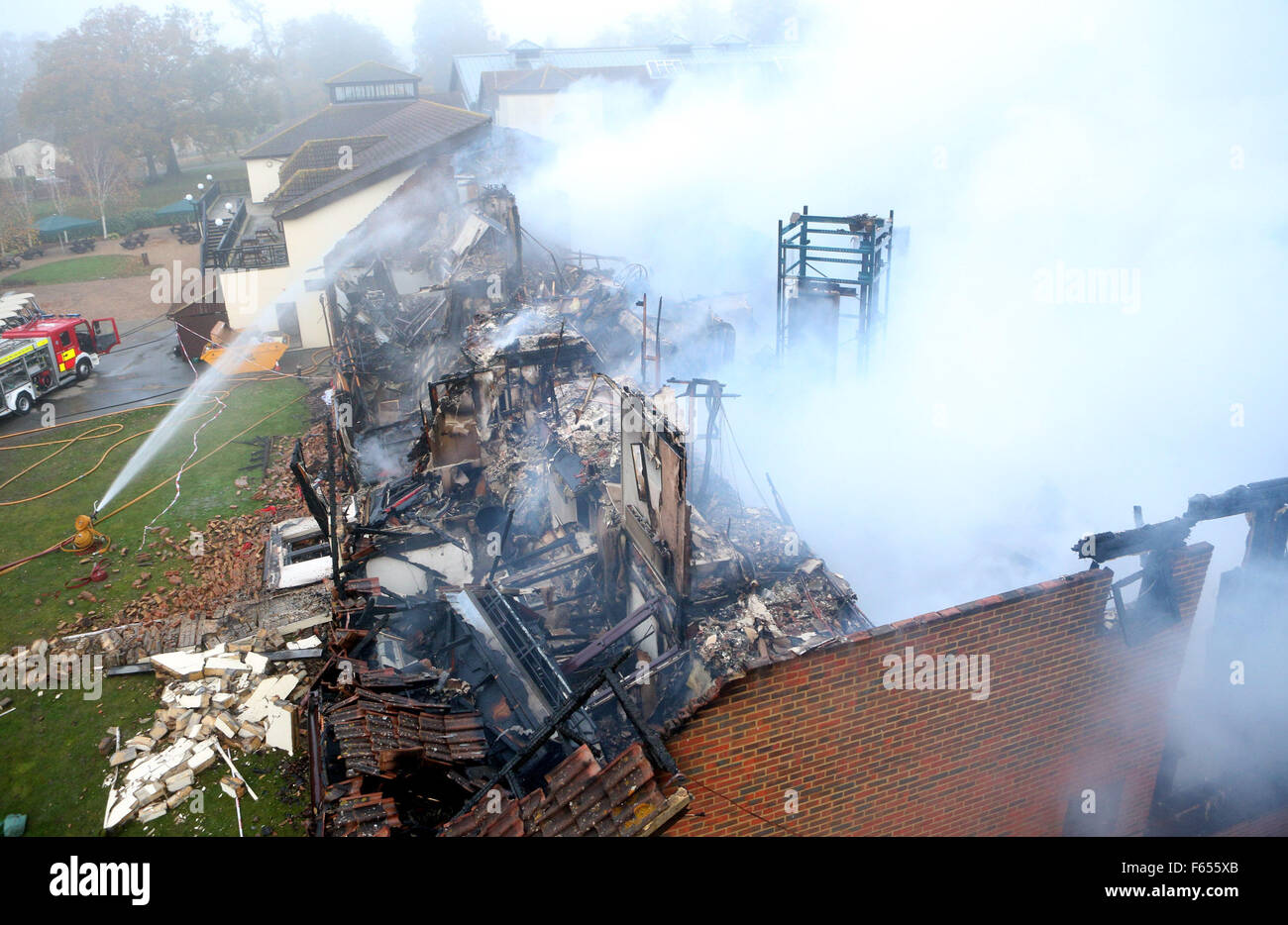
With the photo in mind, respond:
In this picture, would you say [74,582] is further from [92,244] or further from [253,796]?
[92,244]

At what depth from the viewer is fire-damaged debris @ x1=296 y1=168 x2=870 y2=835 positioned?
5.45m

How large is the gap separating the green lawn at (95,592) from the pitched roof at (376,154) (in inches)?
289

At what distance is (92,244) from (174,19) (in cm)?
2386

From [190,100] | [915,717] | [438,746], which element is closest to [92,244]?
[190,100]

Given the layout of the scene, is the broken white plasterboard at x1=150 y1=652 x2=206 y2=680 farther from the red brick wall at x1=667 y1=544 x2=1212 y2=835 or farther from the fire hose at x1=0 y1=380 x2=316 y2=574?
the red brick wall at x1=667 y1=544 x2=1212 y2=835

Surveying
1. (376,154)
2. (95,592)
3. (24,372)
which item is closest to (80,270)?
(376,154)

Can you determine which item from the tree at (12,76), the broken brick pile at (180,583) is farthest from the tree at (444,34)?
the broken brick pile at (180,583)

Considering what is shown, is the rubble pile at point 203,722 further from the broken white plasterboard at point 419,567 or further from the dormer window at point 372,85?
the dormer window at point 372,85

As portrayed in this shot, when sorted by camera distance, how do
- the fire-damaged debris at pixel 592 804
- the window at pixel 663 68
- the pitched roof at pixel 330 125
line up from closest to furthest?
the fire-damaged debris at pixel 592 804 < the pitched roof at pixel 330 125 < the window at pixel 663 68

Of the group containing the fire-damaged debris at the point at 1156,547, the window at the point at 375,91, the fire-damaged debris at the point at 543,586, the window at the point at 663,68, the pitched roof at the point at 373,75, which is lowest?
the fire-damaged debris at the point at 543,586

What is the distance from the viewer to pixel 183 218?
3778 cm

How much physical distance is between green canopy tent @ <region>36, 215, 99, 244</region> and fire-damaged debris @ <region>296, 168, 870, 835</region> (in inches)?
1126

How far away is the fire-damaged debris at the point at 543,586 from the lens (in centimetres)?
545

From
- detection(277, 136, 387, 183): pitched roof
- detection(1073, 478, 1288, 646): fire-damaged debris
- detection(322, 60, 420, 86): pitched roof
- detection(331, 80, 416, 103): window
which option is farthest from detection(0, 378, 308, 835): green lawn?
detection(322, 60, 420, 86): pitched roof
